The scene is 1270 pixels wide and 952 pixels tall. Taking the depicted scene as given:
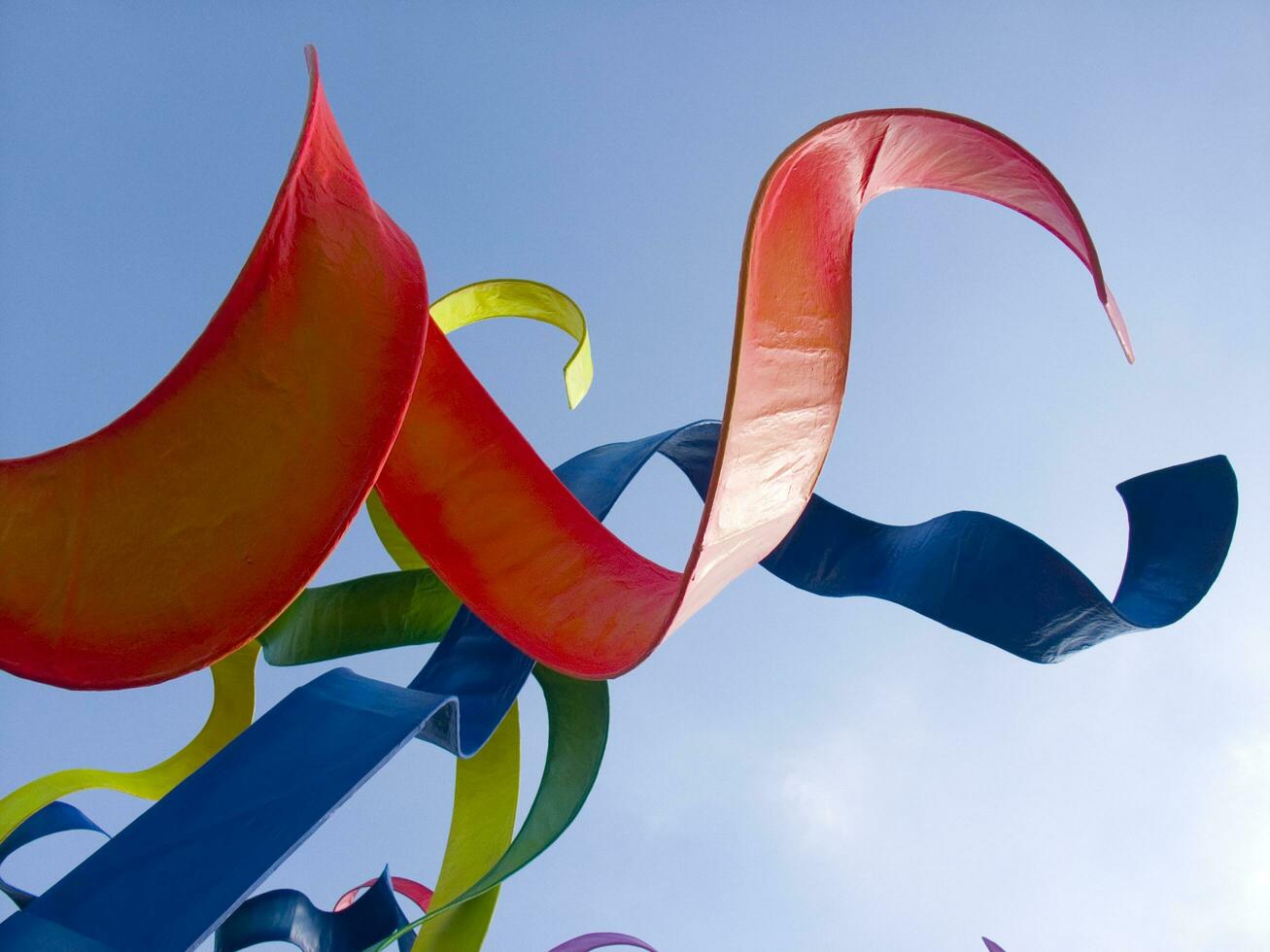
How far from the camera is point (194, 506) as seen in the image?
11.2 ft

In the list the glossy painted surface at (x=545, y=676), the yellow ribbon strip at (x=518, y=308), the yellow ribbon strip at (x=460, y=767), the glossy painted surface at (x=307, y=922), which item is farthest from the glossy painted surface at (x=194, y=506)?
the yellow ribbon strip at (x=518, y=308)

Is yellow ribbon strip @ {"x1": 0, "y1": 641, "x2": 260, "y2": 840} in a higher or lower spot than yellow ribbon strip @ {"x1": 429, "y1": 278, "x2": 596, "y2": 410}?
lower

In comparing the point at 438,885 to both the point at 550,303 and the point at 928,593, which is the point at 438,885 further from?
the point at 550,303

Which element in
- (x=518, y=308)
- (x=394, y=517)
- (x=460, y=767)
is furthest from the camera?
(x=518, y=308)

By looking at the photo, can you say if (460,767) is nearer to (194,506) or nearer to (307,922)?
(307,922)

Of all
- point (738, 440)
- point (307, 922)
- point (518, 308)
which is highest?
point (518, 308)

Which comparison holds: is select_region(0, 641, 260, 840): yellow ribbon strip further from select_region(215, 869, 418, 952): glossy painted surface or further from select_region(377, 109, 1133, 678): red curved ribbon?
select_region(377, 109, 1133, 678): red curved ribbon

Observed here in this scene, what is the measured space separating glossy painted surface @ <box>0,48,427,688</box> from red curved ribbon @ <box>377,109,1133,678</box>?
0.84 metres

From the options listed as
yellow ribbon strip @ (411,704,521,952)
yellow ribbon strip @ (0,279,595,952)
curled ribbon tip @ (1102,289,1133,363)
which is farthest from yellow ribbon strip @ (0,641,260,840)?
curled ribbon tip @ (1102,289,1133,363)

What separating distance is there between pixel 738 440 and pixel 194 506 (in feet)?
5.82

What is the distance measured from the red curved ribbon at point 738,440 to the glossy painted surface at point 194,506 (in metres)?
0.84

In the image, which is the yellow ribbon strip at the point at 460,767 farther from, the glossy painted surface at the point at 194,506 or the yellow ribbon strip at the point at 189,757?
the glossy painted surface at the point at 194,506

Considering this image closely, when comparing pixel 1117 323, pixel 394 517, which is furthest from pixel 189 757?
pixel 1117 323

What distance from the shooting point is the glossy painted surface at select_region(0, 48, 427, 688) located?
333 centimetres
